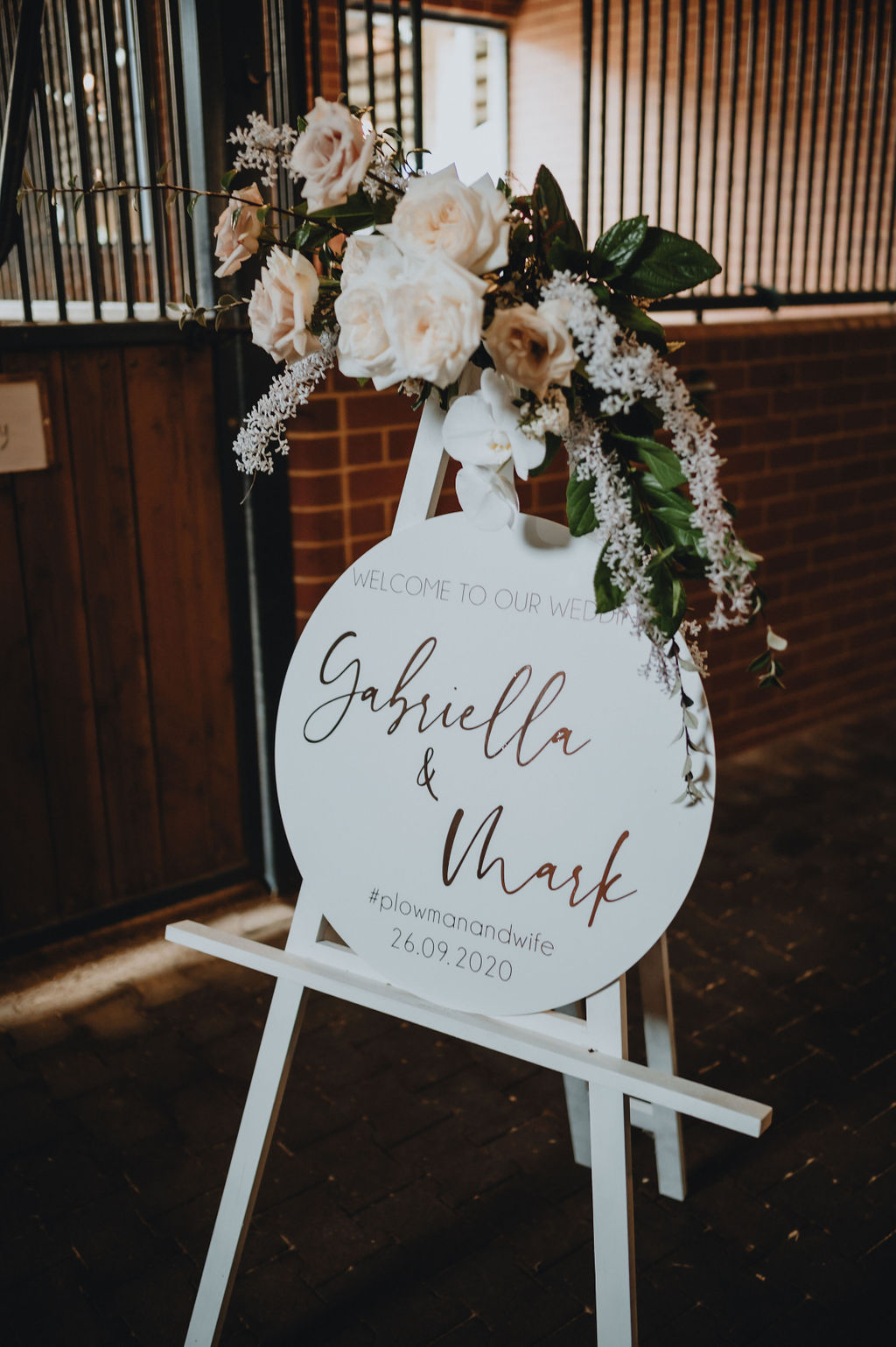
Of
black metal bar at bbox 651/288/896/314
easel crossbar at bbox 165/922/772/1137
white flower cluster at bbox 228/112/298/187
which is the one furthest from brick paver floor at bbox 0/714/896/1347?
black metal bar at bbox 651/288/896/314

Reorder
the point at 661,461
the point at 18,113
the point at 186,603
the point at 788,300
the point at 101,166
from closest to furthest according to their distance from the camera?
1. the point at 661,461
2. the point at 18,113
3. the point at 186,603
4. the point at 788,300
5. the point at 101,166

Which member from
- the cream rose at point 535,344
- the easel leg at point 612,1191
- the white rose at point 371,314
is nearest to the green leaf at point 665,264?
the cream rose at point 535,344

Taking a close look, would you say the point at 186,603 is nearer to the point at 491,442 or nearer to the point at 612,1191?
the point at 491,442

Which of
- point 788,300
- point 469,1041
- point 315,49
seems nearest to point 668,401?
point 469,1041

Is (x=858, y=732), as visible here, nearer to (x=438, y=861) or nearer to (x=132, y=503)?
(x=132, y=503)

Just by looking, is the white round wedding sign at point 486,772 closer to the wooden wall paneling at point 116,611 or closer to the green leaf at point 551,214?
the green leaf at point 551,214

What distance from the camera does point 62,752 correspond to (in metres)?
2.72

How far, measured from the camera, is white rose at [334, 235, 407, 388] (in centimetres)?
118

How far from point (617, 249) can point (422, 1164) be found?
1623mm

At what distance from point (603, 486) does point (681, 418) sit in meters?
0.11

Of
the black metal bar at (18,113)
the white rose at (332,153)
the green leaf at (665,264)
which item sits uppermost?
the black metal bar at (18,113)

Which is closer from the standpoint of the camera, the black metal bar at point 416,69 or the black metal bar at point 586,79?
the black metal bar at point 416,69

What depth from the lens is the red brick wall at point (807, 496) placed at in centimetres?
370

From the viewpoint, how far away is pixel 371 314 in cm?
119
